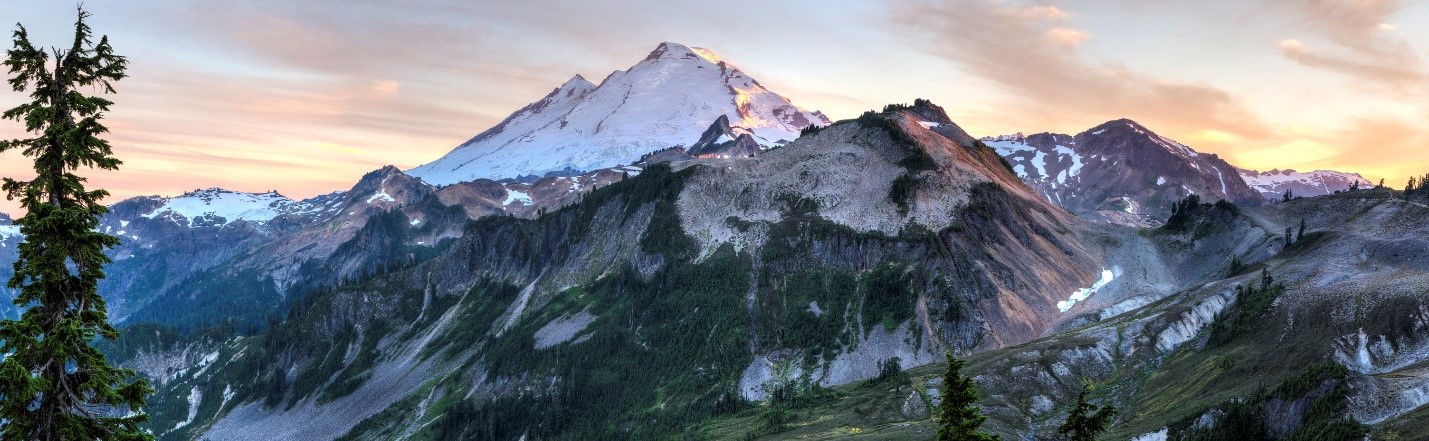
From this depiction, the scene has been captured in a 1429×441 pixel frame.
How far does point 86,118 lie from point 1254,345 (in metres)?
196

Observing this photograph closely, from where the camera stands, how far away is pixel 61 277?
28.8 meters

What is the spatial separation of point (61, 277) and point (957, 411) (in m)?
39.0

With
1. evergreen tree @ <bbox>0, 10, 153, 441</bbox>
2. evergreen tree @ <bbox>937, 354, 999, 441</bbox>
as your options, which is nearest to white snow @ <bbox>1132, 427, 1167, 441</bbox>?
evergreen tree @ <bbox>937, 354, 999, 441</bbox>

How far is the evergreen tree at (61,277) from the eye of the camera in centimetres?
2792

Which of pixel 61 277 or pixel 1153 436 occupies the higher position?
pixel 61 277

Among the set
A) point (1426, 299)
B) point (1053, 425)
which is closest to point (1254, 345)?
point (1426, 299)

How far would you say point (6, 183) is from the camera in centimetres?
2853

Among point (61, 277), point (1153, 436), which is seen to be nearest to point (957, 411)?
point (61, 277)

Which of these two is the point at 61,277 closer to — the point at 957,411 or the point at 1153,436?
the point at 957,411

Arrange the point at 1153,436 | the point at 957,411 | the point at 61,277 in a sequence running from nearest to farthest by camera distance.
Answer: the point at 61,277
the point at 957,411
the point at 1153,436

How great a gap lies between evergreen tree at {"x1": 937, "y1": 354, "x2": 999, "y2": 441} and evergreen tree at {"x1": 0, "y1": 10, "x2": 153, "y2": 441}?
35.5 m

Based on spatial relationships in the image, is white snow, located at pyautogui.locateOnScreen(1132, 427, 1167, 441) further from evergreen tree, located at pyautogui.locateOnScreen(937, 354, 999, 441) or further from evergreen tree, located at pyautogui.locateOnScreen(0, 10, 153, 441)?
evergreen tree, located at pyautogui.locateOnScreen(0, 10, 153, 441)

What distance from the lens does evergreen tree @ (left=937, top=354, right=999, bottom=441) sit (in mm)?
44000

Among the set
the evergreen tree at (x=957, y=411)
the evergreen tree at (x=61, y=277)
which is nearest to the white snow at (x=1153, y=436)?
the evergreen tree at (x=957, y=411)
